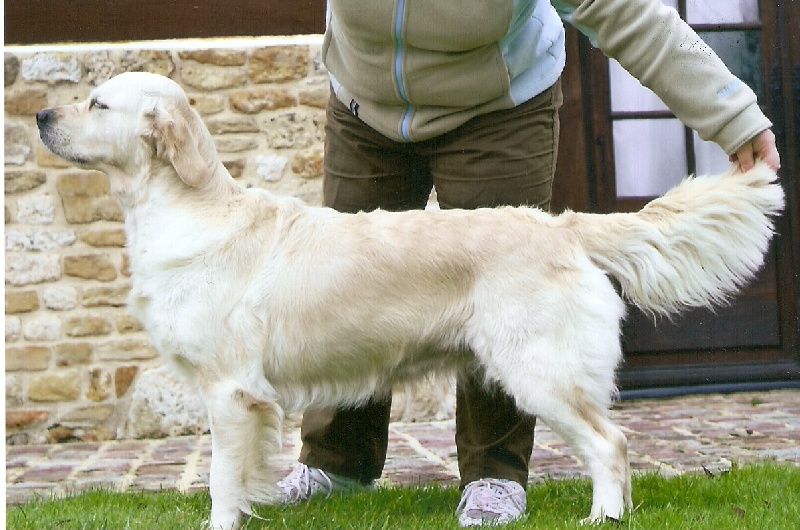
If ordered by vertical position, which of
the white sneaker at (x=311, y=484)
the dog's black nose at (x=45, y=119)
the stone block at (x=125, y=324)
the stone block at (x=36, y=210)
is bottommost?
the stone block at (x=125, y=324)

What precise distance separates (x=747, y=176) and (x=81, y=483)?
3079 mm

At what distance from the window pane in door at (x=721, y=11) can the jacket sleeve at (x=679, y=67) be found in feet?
10.9

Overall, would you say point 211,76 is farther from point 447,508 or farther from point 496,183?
point 447,508

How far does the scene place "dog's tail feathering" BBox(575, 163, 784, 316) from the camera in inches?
119

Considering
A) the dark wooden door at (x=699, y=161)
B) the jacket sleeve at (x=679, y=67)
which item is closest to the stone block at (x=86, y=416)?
the dark wooden door at (x=699, y=161)

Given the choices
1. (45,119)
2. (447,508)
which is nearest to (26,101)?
(45,119)

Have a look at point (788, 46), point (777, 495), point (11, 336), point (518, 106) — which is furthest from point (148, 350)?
point (788, 46)

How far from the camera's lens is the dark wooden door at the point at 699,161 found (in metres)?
6.24

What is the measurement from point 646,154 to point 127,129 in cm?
396

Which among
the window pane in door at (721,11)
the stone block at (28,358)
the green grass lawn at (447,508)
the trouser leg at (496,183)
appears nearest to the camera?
A: the green grass lawn at (447,508)

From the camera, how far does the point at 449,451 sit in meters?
4.91

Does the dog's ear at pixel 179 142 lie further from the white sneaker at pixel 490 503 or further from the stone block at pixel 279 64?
the stone block at pixel 279 64

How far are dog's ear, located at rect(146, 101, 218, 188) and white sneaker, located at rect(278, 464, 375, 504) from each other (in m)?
1.13

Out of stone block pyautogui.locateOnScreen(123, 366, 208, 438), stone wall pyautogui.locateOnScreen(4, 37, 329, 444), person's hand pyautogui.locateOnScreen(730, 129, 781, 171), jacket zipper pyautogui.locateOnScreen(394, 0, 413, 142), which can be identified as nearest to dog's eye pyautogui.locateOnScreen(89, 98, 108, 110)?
jacket zipper pyautogui.locateOnScreen(394, 0, 413, 142)
